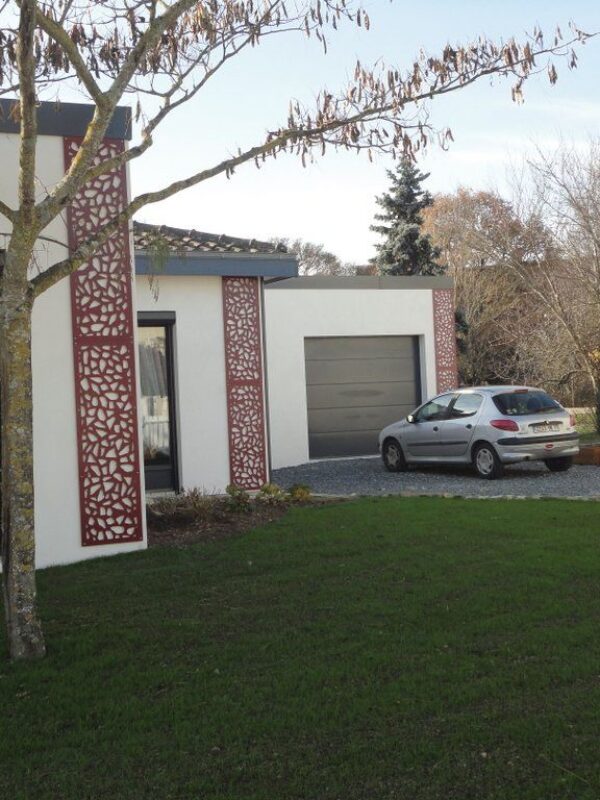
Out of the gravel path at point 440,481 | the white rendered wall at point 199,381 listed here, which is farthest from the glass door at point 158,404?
the gravel path at point 440,481

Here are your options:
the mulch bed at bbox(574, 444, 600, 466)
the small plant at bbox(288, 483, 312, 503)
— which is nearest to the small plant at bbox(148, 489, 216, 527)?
the small plant at bbox(288, 483, 312, 503)

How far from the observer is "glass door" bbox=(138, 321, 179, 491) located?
13.8m

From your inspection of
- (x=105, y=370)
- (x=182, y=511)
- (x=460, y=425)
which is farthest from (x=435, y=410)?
(x=105, y=370)

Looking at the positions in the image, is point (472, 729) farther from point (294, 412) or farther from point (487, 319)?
point (487, 319)

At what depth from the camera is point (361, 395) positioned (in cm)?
1916

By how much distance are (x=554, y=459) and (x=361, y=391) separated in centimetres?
483

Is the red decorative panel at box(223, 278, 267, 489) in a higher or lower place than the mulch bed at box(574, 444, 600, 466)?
higher

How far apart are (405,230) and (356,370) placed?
15.3 metres

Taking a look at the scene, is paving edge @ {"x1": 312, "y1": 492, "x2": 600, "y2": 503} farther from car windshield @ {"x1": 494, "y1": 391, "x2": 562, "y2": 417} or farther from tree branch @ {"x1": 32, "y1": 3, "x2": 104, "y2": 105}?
tree branch @ {"x1": 32, "y1": 3, "x2": 104, "y2": 105}

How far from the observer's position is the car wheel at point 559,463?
15156 millimetres

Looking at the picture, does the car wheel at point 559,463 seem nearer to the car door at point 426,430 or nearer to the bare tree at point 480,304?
the car door at point 426,430

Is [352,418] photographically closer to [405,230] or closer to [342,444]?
[342,444]

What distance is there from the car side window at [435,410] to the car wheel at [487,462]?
0.98 metres

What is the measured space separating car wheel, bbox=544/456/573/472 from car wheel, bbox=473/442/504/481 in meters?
1.16
